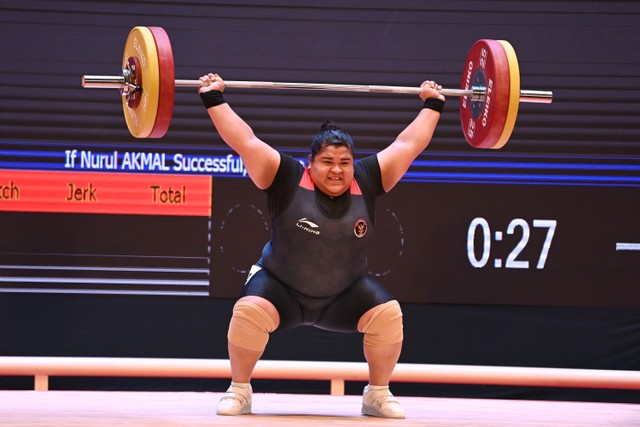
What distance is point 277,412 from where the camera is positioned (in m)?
3.61

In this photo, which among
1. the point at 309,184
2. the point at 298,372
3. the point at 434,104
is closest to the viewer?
the point at 309,184

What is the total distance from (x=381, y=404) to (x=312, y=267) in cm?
56

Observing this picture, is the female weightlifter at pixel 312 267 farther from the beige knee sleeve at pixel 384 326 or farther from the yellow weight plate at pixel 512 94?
the yellow weight plate at pixel 512 94

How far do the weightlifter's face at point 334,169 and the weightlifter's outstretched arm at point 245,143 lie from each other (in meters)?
0.17

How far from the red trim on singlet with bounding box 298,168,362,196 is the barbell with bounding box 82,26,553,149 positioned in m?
0.38

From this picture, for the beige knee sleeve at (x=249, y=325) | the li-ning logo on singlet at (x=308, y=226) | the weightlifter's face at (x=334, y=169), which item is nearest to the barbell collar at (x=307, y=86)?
the weightlifter's face at (x=334, y=169)

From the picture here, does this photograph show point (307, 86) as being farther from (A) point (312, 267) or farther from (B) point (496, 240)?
(B) point (496, 240)

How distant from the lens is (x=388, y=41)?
5.20m

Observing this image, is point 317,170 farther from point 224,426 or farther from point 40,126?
point 40,126

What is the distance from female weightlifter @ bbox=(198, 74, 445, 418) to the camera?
3.49 m

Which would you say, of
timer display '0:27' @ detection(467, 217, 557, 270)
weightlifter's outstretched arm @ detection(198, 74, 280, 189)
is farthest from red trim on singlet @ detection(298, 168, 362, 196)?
timer display '0:27' @ detection(467, 217, 557, 270)

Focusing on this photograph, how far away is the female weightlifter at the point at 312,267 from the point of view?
3.49m

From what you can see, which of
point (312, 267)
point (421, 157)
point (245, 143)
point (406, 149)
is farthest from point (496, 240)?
point (245, 143)

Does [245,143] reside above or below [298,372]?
above
